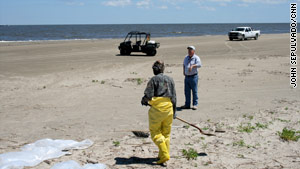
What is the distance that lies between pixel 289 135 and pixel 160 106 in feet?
9.50

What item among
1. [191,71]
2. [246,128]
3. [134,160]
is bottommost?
[134,160]

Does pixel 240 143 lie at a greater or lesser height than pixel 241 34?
Result: lesser

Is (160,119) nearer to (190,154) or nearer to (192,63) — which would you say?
(190,154)

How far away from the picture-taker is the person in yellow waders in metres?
5.05

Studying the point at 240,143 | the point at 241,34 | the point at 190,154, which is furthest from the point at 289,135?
the point at 241,34

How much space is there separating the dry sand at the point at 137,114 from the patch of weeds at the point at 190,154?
0.28 ft

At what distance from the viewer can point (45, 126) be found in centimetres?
735

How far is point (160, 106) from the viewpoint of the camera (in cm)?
505

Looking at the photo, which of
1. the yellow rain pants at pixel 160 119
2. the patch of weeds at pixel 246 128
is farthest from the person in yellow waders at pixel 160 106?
the patch of weeds at pixel 246 128

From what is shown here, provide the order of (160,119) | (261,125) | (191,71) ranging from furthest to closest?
(191,71) < (261,125) < (160,119)

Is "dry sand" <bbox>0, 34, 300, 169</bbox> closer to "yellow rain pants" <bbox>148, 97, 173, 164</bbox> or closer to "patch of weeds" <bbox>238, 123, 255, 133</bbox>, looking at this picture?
"patch of weeds" <bbox>238, 123, 255, 133</bbox>

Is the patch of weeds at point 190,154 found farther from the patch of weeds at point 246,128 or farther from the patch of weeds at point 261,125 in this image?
the patch of weeds at point 261,125

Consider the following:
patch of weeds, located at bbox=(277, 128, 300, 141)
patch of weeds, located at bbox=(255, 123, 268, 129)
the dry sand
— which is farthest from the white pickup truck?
patch of weeds, located at bbox=(277, 128, 300, 141)

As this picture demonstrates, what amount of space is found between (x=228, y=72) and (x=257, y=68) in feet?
6.70
